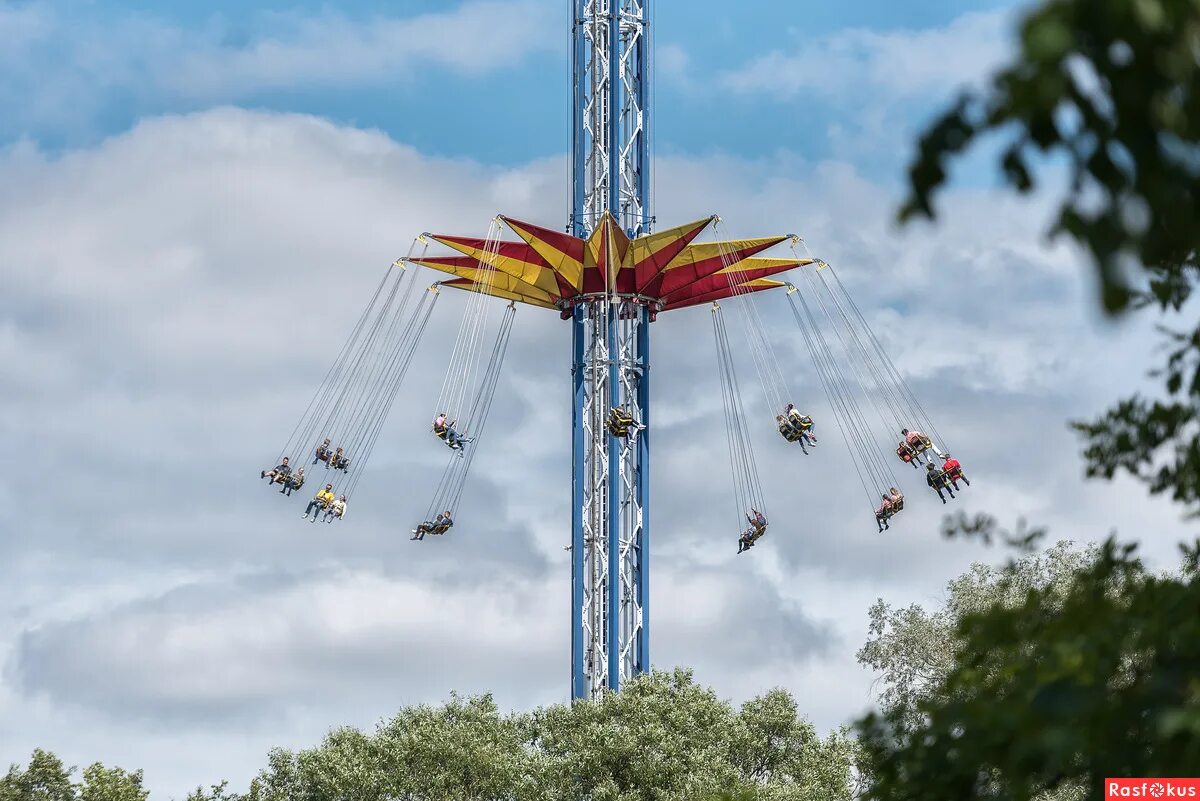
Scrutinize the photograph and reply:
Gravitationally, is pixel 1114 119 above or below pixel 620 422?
below

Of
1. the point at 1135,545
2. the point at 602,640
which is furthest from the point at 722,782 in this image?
the point at 1135,545

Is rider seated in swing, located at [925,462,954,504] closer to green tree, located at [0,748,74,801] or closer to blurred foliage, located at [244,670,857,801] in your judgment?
blurred foliage, located at [244,670,857,801]

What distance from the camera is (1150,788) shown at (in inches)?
262

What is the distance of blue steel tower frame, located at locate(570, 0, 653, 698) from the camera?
116ft

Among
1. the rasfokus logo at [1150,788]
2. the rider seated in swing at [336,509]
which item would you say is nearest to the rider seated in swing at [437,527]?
the rider seated in swing at [336,509]

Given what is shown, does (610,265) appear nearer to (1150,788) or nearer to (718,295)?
(718,295)

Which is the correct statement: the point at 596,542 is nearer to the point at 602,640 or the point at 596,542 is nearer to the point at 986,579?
the point at 602,640

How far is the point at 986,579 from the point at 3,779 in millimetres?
19946

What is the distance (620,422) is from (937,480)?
6.31 meters

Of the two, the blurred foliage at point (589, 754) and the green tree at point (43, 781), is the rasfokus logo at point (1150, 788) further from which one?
the green tree at point (43, 781)

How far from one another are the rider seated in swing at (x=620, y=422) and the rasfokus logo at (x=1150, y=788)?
1065 inches

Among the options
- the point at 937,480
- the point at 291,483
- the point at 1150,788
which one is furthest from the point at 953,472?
the point at 1150,788

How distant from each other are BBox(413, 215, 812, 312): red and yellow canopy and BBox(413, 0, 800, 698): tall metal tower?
3cm

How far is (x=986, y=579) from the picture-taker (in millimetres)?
33281
